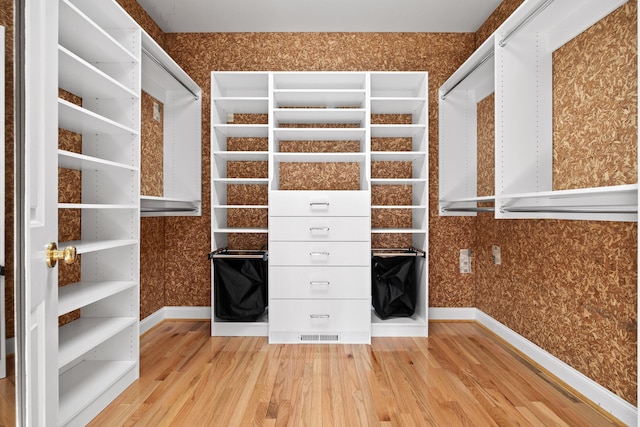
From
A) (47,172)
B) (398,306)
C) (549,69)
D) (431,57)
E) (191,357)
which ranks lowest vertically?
(191,357)

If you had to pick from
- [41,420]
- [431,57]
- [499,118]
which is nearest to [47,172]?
[41,420]

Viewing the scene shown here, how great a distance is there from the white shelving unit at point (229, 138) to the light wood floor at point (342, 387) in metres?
0.14

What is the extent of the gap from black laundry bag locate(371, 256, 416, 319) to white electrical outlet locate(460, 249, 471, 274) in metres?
0.62

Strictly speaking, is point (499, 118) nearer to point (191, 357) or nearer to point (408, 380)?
point (408, 380)

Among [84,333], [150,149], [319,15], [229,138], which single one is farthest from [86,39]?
[319,15]

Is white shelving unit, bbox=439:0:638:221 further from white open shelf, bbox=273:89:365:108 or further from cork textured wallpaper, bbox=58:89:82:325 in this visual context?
cork textured wallpaper, bbox=58:89:82:325

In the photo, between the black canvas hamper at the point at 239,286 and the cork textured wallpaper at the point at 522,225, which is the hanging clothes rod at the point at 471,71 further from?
the black canvas hamper at the point at 239,286

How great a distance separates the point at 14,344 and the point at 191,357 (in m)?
1.79

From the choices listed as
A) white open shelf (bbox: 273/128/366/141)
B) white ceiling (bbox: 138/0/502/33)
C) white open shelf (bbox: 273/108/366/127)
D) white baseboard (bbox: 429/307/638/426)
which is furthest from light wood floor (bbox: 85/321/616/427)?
white ceiling (bbox: 138/0/502/33)

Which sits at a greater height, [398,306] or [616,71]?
[616,71]

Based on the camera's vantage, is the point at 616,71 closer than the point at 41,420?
No

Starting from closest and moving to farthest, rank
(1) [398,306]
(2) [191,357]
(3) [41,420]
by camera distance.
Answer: (3) [41,420] → (2) [191,357] → (1) [398,306]

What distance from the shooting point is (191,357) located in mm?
2457

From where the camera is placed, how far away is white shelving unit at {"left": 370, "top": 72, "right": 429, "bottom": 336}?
284 centimetres
